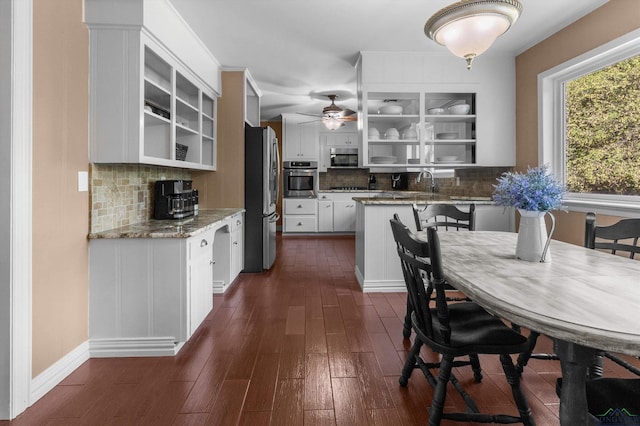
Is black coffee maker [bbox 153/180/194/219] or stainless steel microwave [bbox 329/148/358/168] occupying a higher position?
stainless steel microwave [bbox 329/148/358/168]

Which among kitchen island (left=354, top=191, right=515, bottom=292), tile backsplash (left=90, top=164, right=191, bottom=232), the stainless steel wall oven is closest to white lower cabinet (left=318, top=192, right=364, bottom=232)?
the stainless steel wall oven

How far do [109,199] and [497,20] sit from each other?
2.62 metres

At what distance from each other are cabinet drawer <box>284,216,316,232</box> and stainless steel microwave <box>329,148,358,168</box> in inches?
49.5

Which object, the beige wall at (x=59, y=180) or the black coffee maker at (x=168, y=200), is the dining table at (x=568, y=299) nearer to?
the beige wall at (x=59, y=180)

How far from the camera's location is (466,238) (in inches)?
91.3

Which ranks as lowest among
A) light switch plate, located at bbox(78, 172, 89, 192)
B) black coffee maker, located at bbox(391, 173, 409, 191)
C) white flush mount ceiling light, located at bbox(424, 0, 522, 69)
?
light switch plate, located at bbox(78, 172, 89, 192)

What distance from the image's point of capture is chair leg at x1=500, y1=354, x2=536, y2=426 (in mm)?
1514

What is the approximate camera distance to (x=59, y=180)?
203 centimetres

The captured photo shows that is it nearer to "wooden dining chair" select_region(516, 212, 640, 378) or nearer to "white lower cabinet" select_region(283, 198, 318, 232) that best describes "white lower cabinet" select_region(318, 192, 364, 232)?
"white lower cabinet" select_region(283, 198, 318, 232)

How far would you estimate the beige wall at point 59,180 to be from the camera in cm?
186

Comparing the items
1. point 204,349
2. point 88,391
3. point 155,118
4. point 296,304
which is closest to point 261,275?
point 296,304

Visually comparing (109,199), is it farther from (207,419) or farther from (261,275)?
(261,275)

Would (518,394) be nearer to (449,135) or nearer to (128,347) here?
(128,347)

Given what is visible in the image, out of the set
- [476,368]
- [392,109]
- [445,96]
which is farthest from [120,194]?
[445,96]
